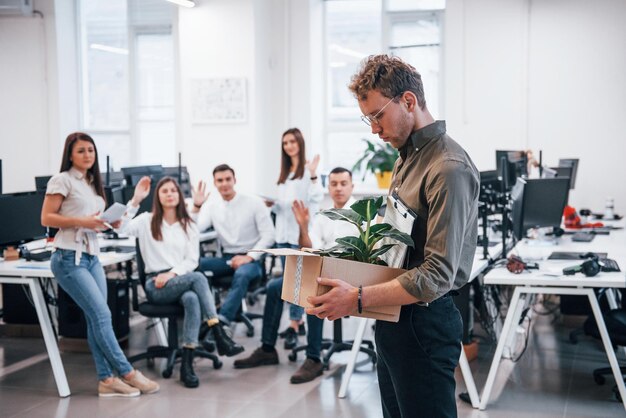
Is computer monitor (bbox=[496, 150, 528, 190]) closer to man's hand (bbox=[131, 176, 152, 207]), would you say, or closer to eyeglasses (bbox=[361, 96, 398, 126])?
man's hand (bbox=[131, 176, 152, 207])

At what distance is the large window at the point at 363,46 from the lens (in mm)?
8727

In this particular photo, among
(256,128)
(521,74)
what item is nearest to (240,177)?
(256,128)

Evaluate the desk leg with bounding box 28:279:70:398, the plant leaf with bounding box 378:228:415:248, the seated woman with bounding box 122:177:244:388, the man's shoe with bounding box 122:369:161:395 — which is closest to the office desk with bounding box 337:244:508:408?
the seated woman with bounding box 122:177:244:388

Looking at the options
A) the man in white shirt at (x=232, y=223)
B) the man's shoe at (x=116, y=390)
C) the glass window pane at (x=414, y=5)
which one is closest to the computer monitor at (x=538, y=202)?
the man in white shirt at (x=232, y=223)

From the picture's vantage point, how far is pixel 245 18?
7.88 m

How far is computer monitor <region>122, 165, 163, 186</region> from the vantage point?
21.8 ft

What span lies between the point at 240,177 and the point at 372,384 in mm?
3792

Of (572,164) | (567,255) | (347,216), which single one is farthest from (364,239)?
(572,164)

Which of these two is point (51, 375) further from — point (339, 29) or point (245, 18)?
point (339, 29)

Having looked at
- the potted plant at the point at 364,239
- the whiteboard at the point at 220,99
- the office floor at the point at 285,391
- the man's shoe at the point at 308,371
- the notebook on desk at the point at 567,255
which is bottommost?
the office floor at the point at 285,391

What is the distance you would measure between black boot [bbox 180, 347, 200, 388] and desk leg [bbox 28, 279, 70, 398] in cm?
65

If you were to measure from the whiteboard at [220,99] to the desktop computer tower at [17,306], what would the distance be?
2.85 m

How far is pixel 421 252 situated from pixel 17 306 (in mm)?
4580

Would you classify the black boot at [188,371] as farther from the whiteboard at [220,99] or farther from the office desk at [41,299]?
the whiteboard at [220,99]
